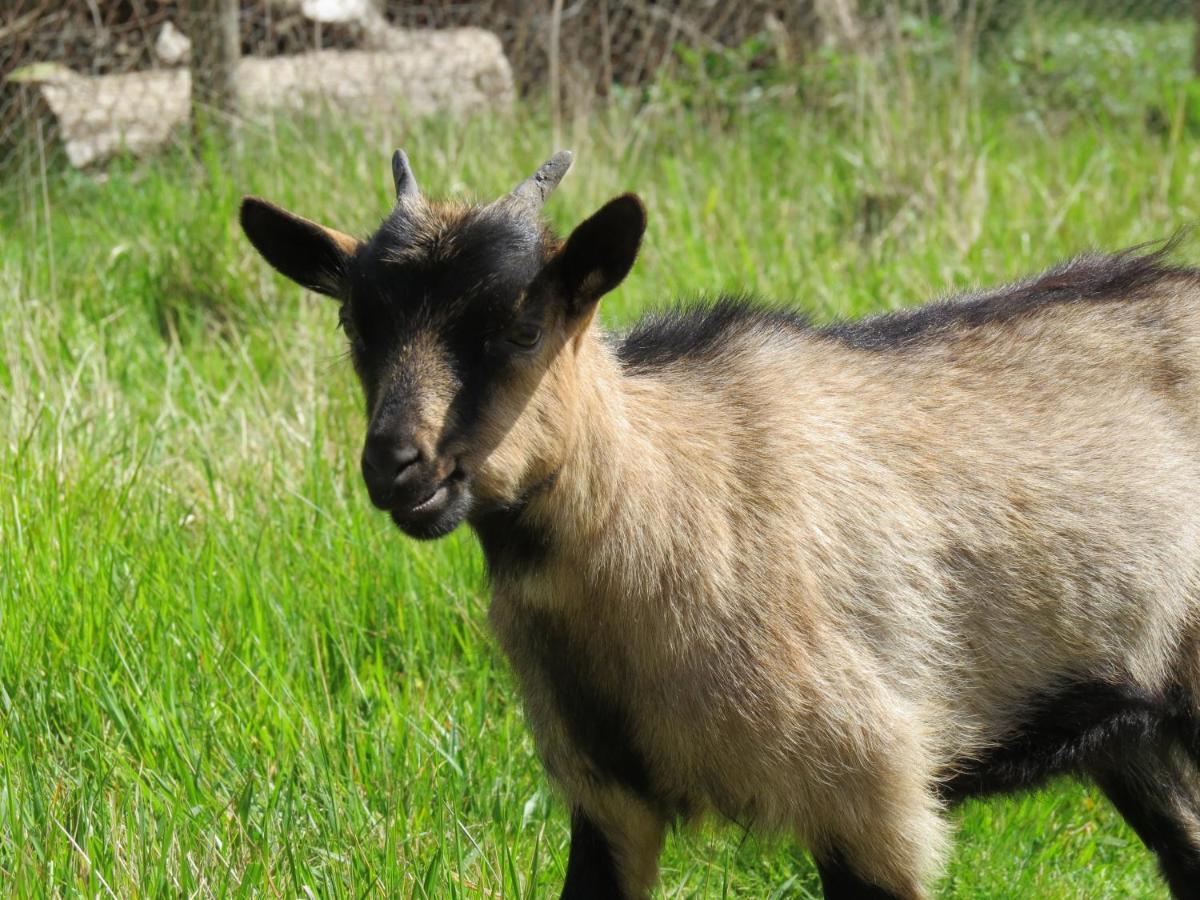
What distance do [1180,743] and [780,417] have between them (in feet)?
3.91

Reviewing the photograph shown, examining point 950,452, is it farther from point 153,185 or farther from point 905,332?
point 153,185

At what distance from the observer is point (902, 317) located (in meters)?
3.69

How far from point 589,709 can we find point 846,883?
61 cm

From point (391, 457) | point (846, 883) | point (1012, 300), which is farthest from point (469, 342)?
point (1012, 300)

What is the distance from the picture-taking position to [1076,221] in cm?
696

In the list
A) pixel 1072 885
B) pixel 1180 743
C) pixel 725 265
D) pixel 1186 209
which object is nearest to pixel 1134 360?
pixel 1180 743

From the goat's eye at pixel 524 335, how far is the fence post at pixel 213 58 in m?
4.34

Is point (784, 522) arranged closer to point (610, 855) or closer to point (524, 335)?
point (524, 335)

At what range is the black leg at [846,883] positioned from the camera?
3.05m

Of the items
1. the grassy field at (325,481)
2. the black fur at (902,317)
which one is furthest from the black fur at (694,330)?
the grassy field at (325,481)

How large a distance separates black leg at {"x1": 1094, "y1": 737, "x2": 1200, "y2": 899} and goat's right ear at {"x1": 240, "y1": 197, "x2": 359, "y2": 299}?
203cm

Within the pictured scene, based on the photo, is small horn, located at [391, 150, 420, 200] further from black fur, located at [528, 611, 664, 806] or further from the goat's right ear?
black fur, located at [528, 611, 664, 806]

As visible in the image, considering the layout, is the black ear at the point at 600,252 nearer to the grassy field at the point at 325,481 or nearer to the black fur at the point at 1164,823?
the grassy field at the point at 325,481

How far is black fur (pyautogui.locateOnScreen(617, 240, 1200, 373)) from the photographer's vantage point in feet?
11.1
